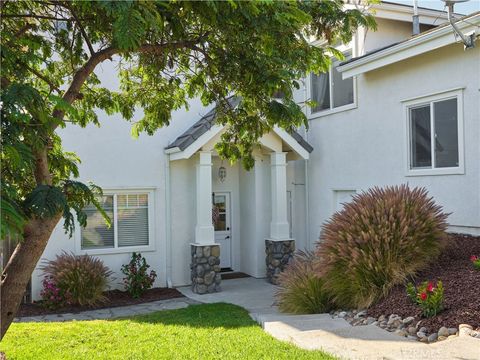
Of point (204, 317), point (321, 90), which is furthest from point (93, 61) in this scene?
point (321, 90)

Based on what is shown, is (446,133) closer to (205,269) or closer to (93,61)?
(205,269)

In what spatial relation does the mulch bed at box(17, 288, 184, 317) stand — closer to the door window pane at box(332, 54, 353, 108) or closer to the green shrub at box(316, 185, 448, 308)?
the green shrub at box(316, 185, 448, 308)

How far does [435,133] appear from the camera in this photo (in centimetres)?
1005

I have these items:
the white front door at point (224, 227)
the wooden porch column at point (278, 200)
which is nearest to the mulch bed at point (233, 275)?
the white front door at point (224, 227)

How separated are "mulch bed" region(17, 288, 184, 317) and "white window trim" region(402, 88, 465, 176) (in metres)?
5.94

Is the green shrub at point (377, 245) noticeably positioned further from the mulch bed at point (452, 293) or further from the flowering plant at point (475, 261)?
the flowering plant at point (475, 261)

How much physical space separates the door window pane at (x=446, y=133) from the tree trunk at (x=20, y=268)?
7.90m

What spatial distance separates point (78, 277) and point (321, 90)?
7.88 metres

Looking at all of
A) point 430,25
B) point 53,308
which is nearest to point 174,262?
point 53,308

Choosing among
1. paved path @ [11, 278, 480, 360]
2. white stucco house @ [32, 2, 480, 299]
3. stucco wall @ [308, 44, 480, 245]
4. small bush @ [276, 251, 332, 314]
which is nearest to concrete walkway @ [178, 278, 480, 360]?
paved path @ [11, 278, 480, 360]

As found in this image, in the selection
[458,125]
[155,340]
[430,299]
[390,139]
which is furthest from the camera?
[390,139]

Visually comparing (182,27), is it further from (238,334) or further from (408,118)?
(408,118)

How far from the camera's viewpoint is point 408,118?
1068cm

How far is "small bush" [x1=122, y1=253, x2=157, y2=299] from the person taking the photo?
11.2 metres
